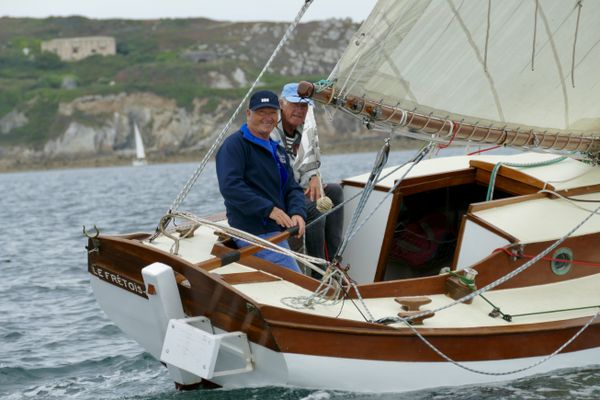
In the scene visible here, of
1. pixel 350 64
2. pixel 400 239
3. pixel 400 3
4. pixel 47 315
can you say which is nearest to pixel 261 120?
pixel 350 64

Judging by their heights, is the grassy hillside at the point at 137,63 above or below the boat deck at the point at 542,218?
above

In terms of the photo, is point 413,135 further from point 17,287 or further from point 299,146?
point 17,287

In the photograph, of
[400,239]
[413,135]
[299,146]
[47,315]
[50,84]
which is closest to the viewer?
[413,135]

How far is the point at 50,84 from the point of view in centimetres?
13975

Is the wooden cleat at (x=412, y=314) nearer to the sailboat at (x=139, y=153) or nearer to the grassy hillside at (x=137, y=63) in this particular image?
the sailboat at (x=139, y=153)

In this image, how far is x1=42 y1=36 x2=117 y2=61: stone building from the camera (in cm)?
16500

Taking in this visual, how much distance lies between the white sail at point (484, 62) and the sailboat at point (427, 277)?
12 mm

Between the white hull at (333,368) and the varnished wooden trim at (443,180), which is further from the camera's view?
the varnished wooden trim at (443,180)

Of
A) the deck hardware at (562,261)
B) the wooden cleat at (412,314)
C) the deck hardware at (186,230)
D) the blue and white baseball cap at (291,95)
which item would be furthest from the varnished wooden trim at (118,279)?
the deck hardware at (562,261)

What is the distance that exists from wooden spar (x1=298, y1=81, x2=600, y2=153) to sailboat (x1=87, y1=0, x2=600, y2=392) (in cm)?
1

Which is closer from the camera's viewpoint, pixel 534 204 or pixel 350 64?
pixel 350 64

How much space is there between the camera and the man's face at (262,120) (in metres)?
6.98

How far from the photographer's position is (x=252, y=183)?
7.14 metres

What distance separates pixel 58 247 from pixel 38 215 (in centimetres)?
1208
